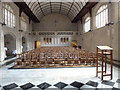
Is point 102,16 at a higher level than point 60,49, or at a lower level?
higher

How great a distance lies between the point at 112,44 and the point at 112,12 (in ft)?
8.49

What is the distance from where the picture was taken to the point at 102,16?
10711 millimetres

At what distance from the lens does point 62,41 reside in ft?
72.3

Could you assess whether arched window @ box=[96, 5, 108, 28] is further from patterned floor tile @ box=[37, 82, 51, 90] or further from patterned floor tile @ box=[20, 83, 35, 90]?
A: patterned floor tile @ box=[20, 83, 35, 90]

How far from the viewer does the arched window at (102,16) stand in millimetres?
9980

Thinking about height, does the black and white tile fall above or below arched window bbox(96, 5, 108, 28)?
below

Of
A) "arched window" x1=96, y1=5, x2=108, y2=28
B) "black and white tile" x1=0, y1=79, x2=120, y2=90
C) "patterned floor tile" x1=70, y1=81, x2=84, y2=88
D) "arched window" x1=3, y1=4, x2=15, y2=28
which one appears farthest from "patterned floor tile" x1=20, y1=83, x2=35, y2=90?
"arched window" x1=96, y1=5, x2=108, y2=28

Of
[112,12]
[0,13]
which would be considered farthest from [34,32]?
[112,12]

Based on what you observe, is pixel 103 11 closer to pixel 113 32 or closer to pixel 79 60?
pixel 113 32

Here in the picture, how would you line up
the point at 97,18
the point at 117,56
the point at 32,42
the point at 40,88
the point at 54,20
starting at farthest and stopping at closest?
the point at 54,20, the point at 32,42, the point at 97,18, the point at 117,56, the point at 40,88

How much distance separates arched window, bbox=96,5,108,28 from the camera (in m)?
9.98

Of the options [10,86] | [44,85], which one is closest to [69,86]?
[44,85]

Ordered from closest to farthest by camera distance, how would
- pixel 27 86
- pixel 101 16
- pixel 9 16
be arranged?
pixel 27 86, pixel 9 16, pixel 101 16

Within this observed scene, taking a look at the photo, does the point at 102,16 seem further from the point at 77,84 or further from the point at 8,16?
the point at 8,16
